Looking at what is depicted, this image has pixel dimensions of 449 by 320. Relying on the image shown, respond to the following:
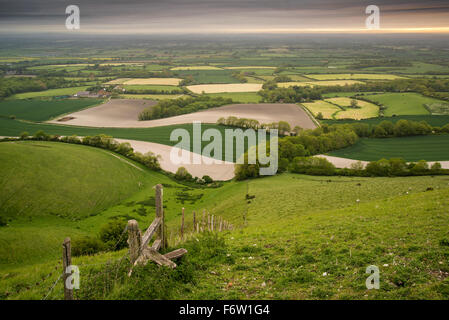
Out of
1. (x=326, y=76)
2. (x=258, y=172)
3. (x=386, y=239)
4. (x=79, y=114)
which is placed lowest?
(x=258, y=172)

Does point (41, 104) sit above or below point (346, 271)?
above

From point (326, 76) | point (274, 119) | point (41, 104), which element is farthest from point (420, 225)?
point (326, 76)

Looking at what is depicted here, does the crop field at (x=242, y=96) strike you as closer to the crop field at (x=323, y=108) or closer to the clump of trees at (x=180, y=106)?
the clump of trees at (x=180, y=106)

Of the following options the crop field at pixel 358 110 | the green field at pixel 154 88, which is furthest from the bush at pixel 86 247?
the green field at pixel 154 88

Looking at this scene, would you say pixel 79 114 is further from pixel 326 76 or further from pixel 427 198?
pixel 326 76

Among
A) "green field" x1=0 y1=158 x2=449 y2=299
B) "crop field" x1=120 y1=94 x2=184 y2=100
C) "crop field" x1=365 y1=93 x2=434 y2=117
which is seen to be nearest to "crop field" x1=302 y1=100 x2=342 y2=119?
"crop field" x1=365 y1=93 x2=434 y2=117

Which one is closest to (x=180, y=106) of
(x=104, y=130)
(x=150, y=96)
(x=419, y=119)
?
(x=150, y=96)
